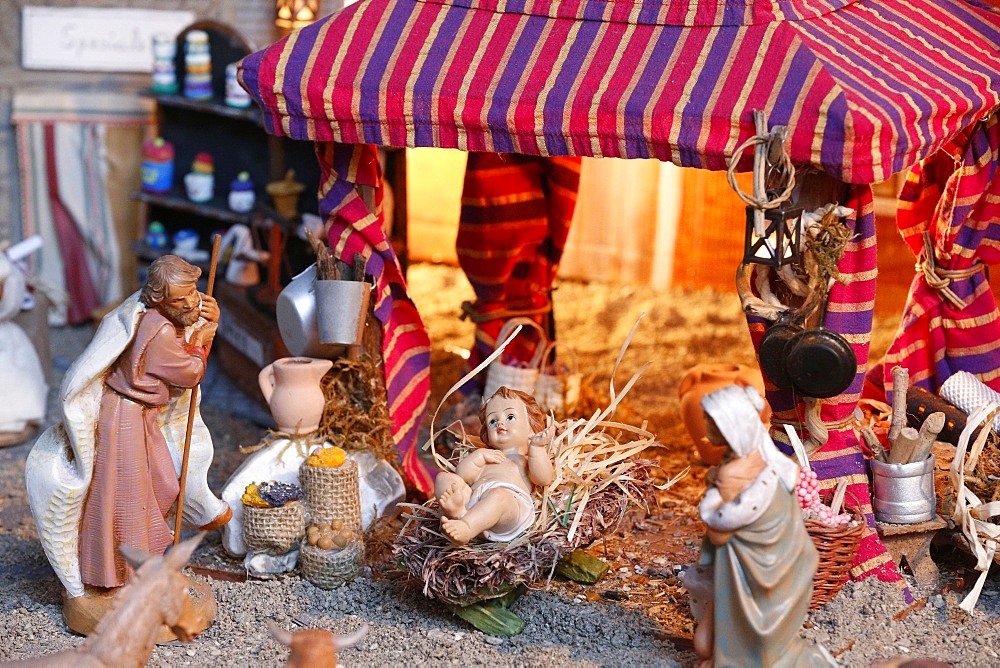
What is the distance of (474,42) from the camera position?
14.4 ft

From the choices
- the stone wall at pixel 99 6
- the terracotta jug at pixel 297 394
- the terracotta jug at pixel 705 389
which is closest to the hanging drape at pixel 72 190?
the stone wall at pixel 99 6

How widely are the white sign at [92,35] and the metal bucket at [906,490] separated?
480 centimetres

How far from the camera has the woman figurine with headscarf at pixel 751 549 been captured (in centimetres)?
347

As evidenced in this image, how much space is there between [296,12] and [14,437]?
2.64 metres

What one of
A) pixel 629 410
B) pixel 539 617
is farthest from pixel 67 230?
pixel 539 617

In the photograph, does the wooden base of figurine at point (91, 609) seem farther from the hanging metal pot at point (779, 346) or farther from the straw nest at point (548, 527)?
the hanging metal pot at point (779, 346)

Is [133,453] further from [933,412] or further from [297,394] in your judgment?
[933,412]

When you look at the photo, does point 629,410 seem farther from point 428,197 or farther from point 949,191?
point 428,197

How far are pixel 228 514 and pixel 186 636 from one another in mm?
867

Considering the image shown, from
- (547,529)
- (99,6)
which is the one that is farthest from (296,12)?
(547,529)

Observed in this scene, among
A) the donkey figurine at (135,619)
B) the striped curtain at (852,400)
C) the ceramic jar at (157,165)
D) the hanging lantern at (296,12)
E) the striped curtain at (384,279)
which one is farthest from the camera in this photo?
the ceramic jar at (157,165)

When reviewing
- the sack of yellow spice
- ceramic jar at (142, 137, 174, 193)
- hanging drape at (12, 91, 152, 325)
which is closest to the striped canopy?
the sack of yellow spice

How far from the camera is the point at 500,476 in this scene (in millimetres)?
4098

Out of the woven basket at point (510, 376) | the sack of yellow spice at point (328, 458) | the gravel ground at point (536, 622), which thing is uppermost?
the sack of yellow spice at point (328, 458)
